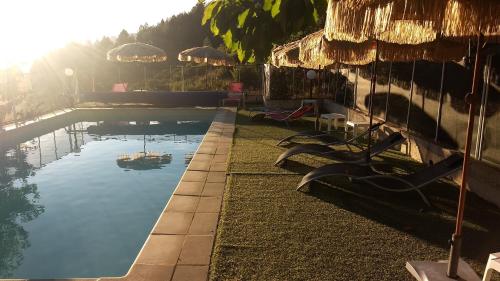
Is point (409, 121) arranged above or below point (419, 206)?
above

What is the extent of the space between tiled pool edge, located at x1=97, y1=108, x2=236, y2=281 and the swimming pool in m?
0.65

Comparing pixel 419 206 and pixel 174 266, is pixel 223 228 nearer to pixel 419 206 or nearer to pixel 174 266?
pixel 174 266

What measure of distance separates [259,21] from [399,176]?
3.49m

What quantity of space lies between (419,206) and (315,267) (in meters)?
2.59

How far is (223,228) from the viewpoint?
476 centimetres

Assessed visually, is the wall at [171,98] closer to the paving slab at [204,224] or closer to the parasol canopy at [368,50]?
the parasol canopy at [368,50]

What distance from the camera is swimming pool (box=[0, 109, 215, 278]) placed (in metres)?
5.02

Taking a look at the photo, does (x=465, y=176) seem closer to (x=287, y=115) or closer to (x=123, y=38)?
(x=287, y=115)

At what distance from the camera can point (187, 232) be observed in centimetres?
464

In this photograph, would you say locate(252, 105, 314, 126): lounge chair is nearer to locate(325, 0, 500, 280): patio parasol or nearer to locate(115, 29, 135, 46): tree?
locate(325, 0, 500, 280): patio parasol

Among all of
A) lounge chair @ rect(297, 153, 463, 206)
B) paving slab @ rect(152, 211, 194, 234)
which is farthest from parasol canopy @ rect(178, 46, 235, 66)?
paving slab @ rect(152, 211, 194, 234)

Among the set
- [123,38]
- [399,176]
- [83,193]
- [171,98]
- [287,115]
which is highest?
[123,38]

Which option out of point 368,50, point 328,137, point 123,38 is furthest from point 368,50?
point 123,38

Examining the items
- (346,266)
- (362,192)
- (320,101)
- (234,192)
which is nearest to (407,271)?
(346,266)
